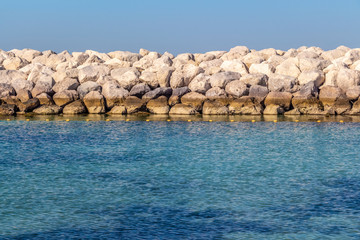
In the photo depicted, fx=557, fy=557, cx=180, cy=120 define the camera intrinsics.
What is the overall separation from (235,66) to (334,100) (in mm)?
7493

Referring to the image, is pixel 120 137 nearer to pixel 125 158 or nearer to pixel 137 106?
pixel 125 158

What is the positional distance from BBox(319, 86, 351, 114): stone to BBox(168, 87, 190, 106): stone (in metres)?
7.98

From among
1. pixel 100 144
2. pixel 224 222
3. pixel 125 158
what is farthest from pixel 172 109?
pixel 224 222

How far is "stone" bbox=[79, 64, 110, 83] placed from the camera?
117 ft

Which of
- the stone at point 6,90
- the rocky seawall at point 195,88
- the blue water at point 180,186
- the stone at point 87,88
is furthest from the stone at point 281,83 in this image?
the stone at point 6,90

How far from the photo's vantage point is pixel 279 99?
32.0 metres

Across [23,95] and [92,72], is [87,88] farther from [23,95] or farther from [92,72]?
[23,95]

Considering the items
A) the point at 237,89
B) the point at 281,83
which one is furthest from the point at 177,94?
the point at 281,83

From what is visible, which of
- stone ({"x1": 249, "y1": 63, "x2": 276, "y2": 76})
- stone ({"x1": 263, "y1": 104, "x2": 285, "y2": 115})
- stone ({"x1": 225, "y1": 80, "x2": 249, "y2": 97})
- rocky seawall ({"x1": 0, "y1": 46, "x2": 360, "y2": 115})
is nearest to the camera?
stone ({"x1": 263, "y1": 104, "x2": 285, "y2": 115})

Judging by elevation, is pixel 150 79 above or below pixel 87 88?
above

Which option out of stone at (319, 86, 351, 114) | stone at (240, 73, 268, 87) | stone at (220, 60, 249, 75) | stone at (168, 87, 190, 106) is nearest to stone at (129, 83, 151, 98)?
stone at (168, 87, 190, 106)

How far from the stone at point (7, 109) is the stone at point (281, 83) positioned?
600 inches

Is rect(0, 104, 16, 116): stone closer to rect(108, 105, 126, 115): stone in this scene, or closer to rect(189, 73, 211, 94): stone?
rect(108, 105, 126, 115): stone

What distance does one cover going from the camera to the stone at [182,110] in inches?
1244
